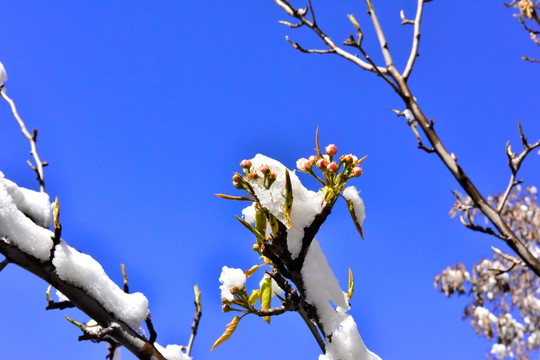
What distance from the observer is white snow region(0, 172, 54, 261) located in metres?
1.11

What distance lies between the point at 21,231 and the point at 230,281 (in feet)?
1.81

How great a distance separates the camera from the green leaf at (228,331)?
132 centimetres

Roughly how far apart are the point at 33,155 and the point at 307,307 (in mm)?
1472

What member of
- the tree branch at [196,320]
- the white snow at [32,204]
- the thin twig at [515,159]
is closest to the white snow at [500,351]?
the thin twig at [515,159]

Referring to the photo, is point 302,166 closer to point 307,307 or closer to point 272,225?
point 272,225

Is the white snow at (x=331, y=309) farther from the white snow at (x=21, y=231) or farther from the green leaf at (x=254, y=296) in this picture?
the white snow at (x=21, y=231)

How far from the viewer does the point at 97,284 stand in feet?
3.95

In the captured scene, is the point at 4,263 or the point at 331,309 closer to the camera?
the point at 4,263

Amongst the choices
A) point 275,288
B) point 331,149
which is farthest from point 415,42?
point 275,288

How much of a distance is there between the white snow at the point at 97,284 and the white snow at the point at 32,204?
3.5 inches

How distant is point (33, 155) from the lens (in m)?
2.09

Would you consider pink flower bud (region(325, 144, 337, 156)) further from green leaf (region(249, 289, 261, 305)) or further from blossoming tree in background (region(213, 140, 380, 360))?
green leaf (region(249, 289, 261, 305))

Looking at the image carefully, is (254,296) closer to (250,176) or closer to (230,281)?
(230,281)

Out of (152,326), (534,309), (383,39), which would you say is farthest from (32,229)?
(534,309)
